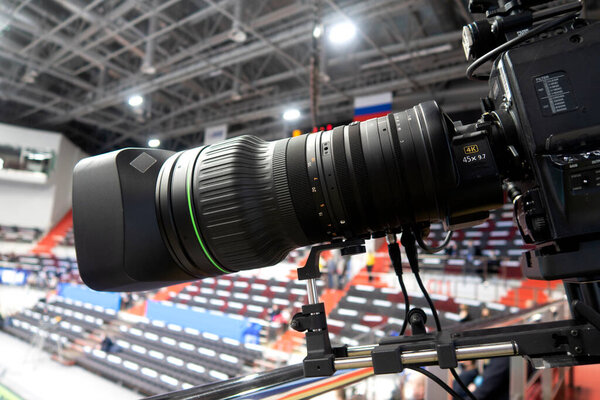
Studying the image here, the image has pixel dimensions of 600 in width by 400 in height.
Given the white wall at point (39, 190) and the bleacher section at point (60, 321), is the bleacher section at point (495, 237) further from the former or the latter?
the white wall at point (39, 190)

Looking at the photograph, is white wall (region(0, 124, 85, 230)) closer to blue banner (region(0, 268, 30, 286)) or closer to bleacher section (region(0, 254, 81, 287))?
bleacher section (region(0, 254, 81, 287))

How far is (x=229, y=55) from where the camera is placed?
22.9ft

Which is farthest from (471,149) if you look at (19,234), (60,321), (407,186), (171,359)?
(19,234)

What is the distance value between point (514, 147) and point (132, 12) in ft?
26.2

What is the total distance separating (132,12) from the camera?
7.15 meters

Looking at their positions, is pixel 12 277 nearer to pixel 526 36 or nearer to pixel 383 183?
pixel 383 183

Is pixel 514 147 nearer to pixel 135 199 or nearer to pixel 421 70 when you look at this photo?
pixel 135 199

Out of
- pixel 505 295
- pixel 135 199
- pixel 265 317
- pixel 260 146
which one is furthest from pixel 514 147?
pixel 265 317

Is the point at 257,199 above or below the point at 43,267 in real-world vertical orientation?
below

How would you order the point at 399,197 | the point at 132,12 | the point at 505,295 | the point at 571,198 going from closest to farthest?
1. the point at 571,198
2. the point at 399,197
3. the point at 505,295
4. the point at 132,12

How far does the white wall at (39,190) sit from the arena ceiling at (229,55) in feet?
6.42

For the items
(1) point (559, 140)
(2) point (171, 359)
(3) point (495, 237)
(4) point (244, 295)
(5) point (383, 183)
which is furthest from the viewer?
(4) point (244, 295)

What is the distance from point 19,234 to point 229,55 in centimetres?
1044

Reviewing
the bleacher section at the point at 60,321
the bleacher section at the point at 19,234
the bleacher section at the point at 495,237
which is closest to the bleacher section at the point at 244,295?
the bleacher section at the point at 60,321
